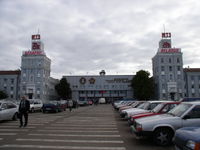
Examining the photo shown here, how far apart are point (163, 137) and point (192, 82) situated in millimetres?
82361

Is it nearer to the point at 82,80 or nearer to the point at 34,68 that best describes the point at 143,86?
the point at 82,80

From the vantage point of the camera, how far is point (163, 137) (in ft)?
25.7

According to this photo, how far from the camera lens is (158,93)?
82438 mm

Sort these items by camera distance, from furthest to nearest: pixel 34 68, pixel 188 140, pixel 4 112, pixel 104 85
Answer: pixel 104 85 < pixel 34 68 < pixel 4 112 < pixel 188 140

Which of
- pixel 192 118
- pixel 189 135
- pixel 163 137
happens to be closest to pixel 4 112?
pixel 163 137

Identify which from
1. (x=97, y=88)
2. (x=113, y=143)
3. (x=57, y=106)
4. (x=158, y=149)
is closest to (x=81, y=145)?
(x=113, y=143)

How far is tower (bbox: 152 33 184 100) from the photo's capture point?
80250 millimetres

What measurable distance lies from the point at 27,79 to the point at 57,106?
184ft

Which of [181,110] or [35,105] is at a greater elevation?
[181,110]

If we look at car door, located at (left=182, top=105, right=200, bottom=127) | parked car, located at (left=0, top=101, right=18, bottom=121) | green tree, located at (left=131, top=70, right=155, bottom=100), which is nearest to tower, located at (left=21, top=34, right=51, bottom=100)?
green tree, located at (left=131, top=70, right=155, bottom=100)

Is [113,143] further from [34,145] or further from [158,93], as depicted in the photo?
[158,93]

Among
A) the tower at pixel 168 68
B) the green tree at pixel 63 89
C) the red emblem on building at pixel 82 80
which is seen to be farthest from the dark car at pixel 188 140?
the red emblem on building at pixel 82 80

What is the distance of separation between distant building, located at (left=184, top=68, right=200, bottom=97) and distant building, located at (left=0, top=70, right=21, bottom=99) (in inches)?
2594

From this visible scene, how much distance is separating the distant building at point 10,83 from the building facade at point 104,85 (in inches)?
946
